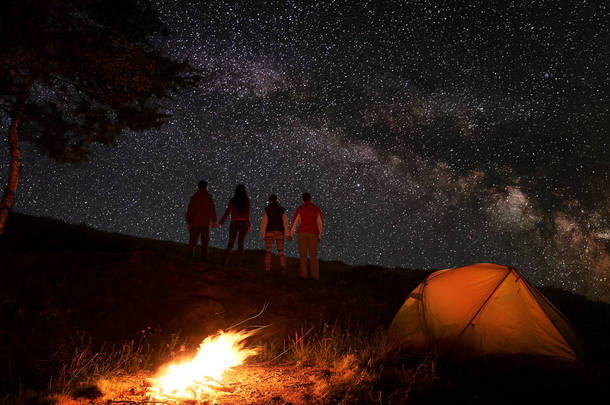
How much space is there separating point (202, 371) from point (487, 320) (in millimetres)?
4846

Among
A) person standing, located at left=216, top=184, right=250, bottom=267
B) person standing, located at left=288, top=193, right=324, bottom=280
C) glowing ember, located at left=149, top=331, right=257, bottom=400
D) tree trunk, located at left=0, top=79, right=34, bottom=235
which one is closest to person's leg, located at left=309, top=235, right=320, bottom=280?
person standing, located at left=288, top=193, right=324, bottom=280

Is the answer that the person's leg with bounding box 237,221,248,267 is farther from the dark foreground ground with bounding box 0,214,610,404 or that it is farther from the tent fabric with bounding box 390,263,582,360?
the tent fabric with bounding box 390,263,582,360

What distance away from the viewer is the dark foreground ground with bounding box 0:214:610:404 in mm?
4633

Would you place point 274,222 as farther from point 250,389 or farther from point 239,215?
point 250,389

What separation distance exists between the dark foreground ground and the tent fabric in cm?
40

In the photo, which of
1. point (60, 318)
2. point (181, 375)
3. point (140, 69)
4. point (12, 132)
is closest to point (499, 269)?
point (181, 375)

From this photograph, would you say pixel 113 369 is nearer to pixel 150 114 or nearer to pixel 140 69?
pixel 140 69

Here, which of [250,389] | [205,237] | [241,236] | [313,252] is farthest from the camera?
[205,237]

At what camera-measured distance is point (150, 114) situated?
11.4 meters

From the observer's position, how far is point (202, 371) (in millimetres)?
5055

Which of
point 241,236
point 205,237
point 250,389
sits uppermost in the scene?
point 241,236

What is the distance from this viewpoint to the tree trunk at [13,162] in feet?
30.4

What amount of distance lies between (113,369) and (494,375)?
5.24m

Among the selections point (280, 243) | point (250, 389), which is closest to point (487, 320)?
point (250, 389)
